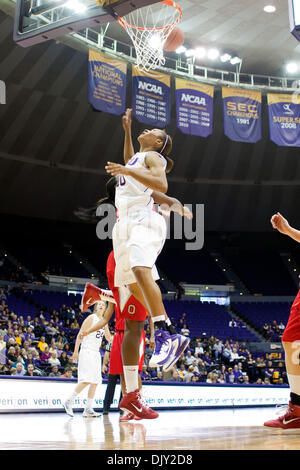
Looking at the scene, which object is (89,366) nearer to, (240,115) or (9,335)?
(9,335)

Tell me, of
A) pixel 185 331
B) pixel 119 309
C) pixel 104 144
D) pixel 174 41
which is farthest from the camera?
pixel 104 144

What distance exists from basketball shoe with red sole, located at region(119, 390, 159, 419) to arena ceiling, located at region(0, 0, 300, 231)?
14926mm

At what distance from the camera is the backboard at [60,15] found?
6691 millimetres

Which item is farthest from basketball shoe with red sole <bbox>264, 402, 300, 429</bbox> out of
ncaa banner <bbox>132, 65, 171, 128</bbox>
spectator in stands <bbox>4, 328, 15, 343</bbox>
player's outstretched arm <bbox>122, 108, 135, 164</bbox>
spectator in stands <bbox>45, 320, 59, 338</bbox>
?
ncaa banner <bbox>132, 65, 171, 128</bbox>

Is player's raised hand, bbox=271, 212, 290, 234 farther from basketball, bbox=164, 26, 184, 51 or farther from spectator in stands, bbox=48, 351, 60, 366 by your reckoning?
spectator in stands, bbox=48, 351, 60, 366

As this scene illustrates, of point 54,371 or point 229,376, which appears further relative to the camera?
point 229,376

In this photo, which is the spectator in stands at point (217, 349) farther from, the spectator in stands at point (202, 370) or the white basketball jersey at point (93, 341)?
the white basketball jersey at point (93, 341)

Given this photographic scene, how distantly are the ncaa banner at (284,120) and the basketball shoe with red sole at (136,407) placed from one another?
14.7 m

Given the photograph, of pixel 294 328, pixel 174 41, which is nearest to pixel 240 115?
pixel 174 41

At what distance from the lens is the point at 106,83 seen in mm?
15406

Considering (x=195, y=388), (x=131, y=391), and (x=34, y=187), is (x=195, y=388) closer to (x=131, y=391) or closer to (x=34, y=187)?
(x=131, y=391)

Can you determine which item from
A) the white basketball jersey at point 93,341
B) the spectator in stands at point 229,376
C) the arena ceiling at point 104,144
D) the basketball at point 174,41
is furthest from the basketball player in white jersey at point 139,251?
the arena ceiling at point 104,144

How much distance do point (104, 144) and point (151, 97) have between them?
636 centimetres
